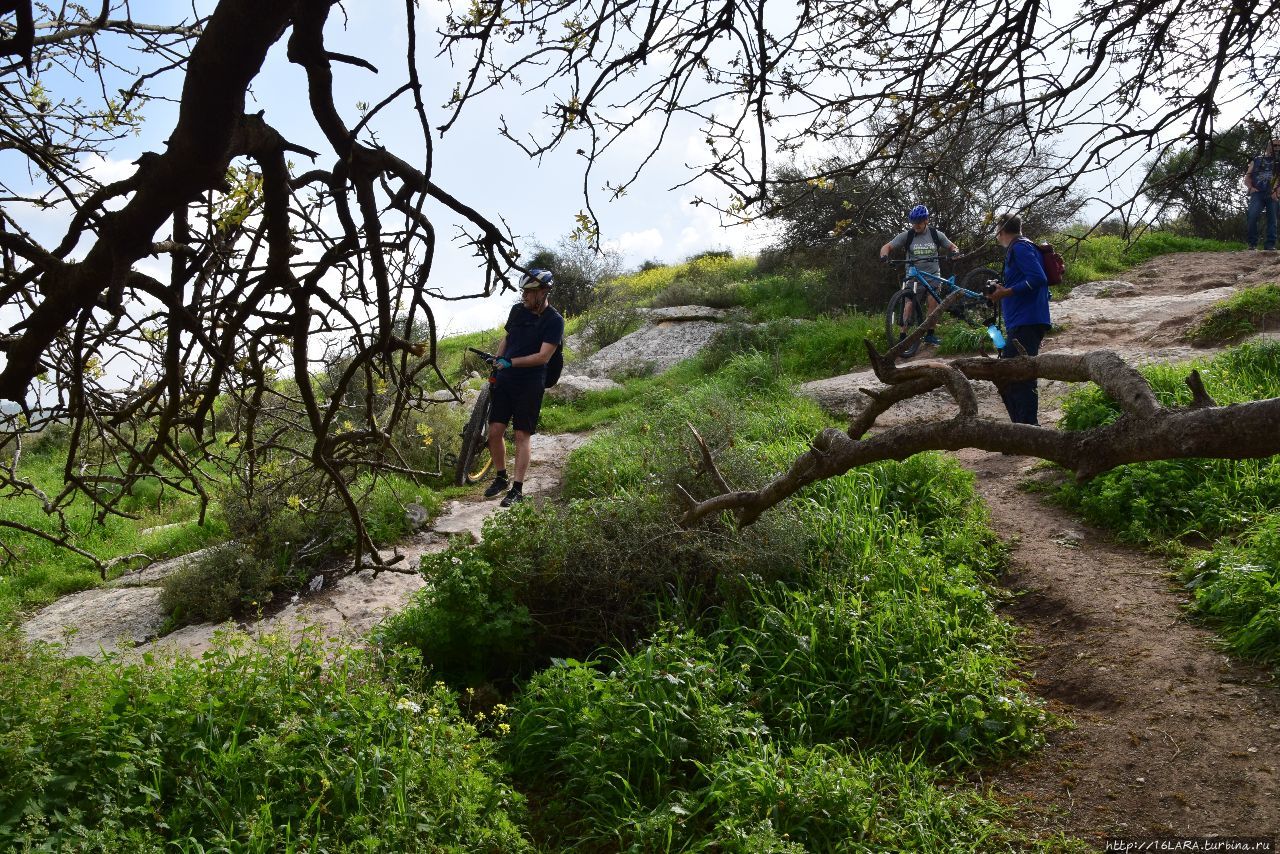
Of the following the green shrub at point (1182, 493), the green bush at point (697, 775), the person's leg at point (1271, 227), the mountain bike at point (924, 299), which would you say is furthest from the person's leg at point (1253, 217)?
the green bush at point (697, 775)

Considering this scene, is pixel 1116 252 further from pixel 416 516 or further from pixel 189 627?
pixel 189 627

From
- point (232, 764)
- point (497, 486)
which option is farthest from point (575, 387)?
point (232, 764)

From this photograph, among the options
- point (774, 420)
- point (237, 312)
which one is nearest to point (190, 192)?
point (237, 312)

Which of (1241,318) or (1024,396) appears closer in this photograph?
(1024,396)

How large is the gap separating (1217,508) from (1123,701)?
7.92ft

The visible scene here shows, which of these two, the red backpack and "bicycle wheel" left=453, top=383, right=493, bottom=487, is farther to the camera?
"bicycle wheel" left=453, top=383, right=493, bottom=487

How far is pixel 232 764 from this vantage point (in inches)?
144

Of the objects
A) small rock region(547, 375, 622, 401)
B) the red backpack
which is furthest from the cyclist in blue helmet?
small rock region(547, 375, 622, 401)

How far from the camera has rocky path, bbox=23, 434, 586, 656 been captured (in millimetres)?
6574

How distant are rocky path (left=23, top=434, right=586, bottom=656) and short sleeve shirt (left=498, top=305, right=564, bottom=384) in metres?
1.36

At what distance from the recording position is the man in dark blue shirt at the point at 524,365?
7.98m

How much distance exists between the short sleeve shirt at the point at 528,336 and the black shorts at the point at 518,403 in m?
0.07

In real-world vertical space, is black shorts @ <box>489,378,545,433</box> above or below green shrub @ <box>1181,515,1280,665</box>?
above

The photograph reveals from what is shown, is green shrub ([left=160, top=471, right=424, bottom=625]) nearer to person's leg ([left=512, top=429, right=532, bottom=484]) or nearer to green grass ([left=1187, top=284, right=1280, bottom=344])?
person's leg ([left=512, top=429, right=532, bottom=484])
